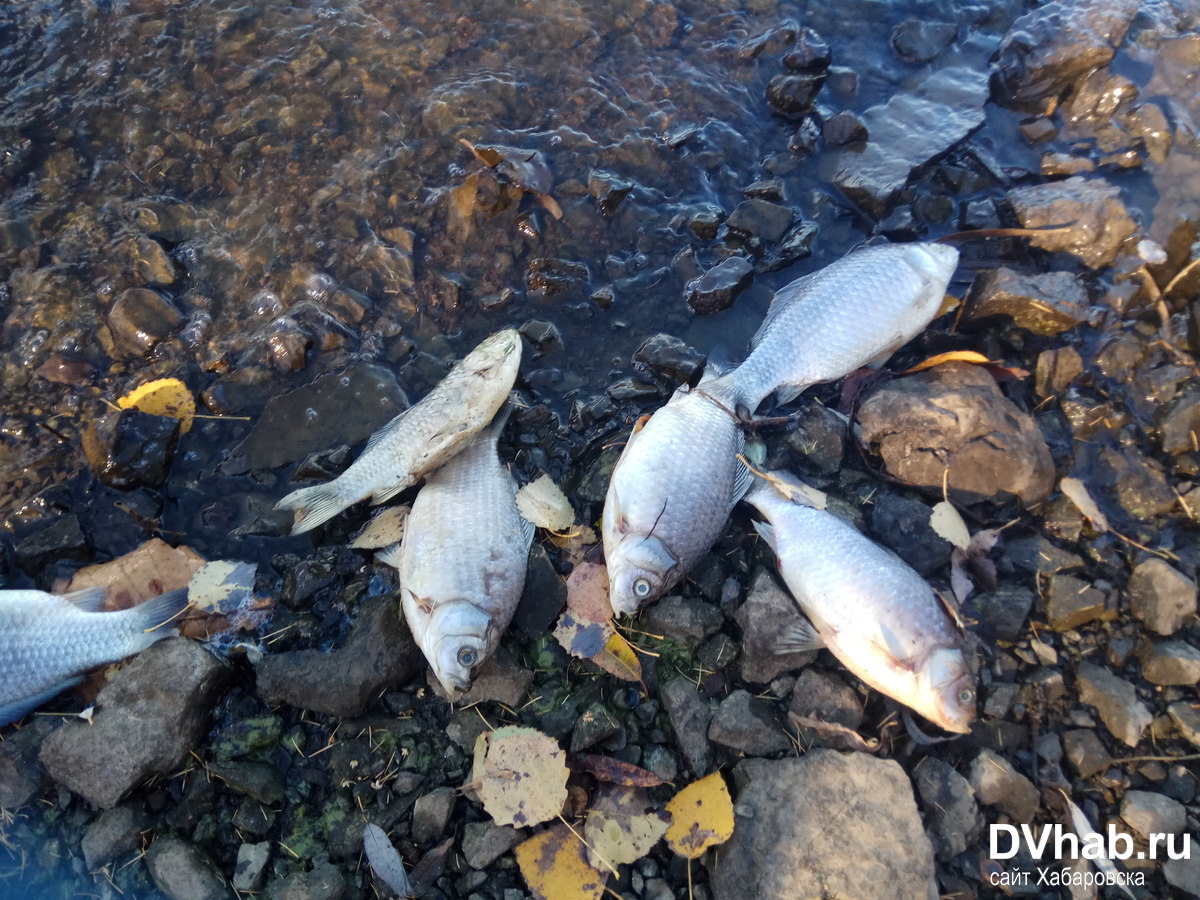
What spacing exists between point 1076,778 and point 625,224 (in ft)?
15.0

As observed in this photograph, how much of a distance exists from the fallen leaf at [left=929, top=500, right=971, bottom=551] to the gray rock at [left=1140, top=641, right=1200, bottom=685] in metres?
1.09

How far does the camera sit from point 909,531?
4.31 meters

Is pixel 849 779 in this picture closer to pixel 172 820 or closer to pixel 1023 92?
pixel 172 820

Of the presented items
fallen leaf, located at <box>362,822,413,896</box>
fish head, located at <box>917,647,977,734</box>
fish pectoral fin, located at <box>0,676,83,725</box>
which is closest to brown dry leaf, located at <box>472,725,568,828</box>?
fallen leaf, located at <box>362,822,413,896</box>

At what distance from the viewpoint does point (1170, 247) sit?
16.6 feet

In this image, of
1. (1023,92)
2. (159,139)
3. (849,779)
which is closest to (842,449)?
(849,779)

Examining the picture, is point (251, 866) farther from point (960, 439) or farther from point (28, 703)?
point (960, 439)

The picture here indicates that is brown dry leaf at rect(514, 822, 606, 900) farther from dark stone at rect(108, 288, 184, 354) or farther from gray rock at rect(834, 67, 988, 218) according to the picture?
gray rock at rect(834, 67, 988, 218)

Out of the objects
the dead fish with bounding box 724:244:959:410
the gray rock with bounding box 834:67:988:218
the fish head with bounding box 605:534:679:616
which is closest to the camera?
the fish head with bounding box 605:534:679:616

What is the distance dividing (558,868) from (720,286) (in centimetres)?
379

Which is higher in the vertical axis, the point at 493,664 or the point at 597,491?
the point at 597,491

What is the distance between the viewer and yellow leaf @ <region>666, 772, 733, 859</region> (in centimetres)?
350

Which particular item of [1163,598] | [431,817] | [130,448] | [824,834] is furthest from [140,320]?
[1163,598]

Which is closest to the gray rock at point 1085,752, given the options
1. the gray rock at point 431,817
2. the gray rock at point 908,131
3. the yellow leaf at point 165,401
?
the gray rock at point 431,817
